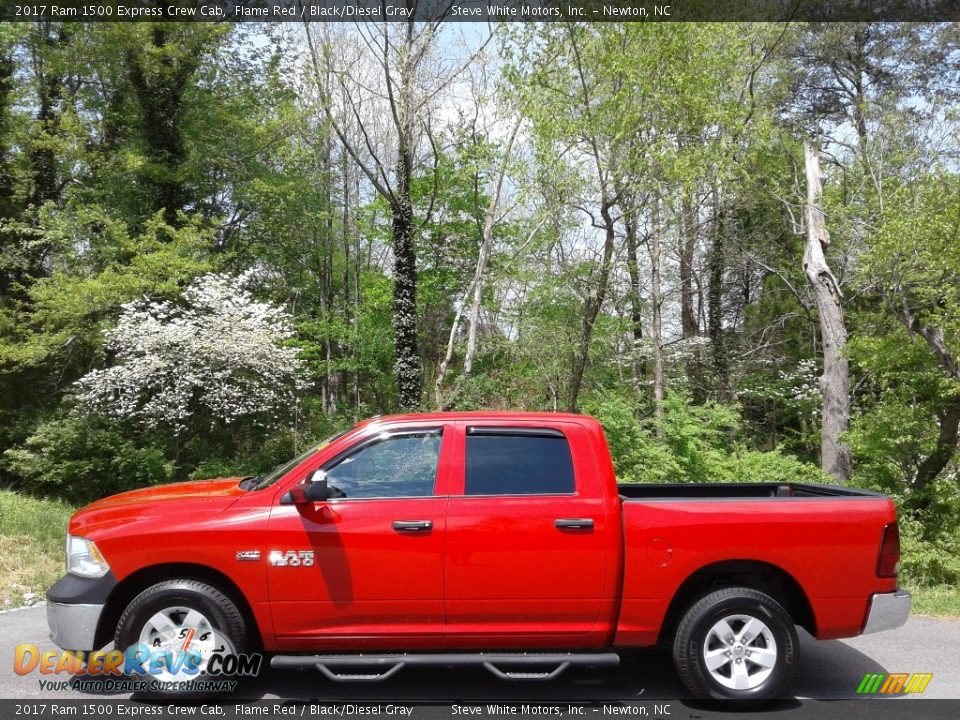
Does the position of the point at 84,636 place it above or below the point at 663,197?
below

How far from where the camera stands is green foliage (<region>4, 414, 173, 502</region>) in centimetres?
1686

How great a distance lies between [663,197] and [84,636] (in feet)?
49.3

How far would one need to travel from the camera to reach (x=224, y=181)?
22.5 meters

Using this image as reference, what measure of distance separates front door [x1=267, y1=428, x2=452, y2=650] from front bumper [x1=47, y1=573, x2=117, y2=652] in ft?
3.43

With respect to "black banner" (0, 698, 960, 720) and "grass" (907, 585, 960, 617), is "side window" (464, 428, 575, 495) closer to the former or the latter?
"black banner" (0, 698, 960, 720)

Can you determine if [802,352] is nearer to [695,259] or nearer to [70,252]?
[695,259]

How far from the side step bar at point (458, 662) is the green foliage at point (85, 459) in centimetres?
1334

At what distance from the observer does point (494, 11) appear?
715 inches

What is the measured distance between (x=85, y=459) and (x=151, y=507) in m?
14.3

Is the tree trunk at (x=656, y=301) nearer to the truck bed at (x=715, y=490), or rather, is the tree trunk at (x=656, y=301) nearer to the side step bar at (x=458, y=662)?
the truck bed at (x=715, y=490)

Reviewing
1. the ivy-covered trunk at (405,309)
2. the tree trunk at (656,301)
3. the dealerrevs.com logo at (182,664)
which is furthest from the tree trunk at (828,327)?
the dealerrevs.com logo at (182,664)

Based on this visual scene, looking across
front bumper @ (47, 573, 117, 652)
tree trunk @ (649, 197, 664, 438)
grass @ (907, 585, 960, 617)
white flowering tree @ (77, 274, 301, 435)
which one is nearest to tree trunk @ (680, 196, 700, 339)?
tree trunk @ (649, 197, 664, 438)

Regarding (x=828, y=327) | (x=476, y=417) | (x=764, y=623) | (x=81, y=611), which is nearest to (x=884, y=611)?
(x=764, y=623)

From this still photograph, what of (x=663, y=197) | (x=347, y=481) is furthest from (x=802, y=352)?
(x=347, y=481)
